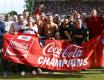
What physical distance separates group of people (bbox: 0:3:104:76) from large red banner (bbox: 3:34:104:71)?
302 mm

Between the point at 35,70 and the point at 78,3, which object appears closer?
the point at 35,70

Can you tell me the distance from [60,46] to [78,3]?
2191 inches

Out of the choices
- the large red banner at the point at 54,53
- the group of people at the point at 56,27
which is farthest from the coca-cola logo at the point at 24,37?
the group of people at the point at 56,27

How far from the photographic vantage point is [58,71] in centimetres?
1330

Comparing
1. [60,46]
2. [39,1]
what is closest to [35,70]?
[60,46]

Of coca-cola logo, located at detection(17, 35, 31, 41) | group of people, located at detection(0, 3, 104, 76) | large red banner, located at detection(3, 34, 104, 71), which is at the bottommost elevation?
large red banner, located at detection(3, 34, 104, 71)

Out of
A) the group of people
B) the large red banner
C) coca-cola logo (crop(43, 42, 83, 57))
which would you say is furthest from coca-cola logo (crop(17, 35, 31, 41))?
coca-cola logo (crop(43, 42, 83, 57))

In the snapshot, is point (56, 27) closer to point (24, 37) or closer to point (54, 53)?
point (54, 53)

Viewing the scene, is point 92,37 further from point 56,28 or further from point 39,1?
point 39,1

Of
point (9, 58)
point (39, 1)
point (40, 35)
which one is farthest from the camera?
point (39, 1)

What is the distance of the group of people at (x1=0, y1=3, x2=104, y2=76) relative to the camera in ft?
42.9

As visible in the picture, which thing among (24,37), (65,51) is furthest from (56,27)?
(24,37)

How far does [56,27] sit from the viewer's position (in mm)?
13398

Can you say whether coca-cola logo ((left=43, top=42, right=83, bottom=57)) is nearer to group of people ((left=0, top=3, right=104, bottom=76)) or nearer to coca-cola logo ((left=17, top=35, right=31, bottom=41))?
group of people ((left=0, top=3, right=104, bottom=76))
